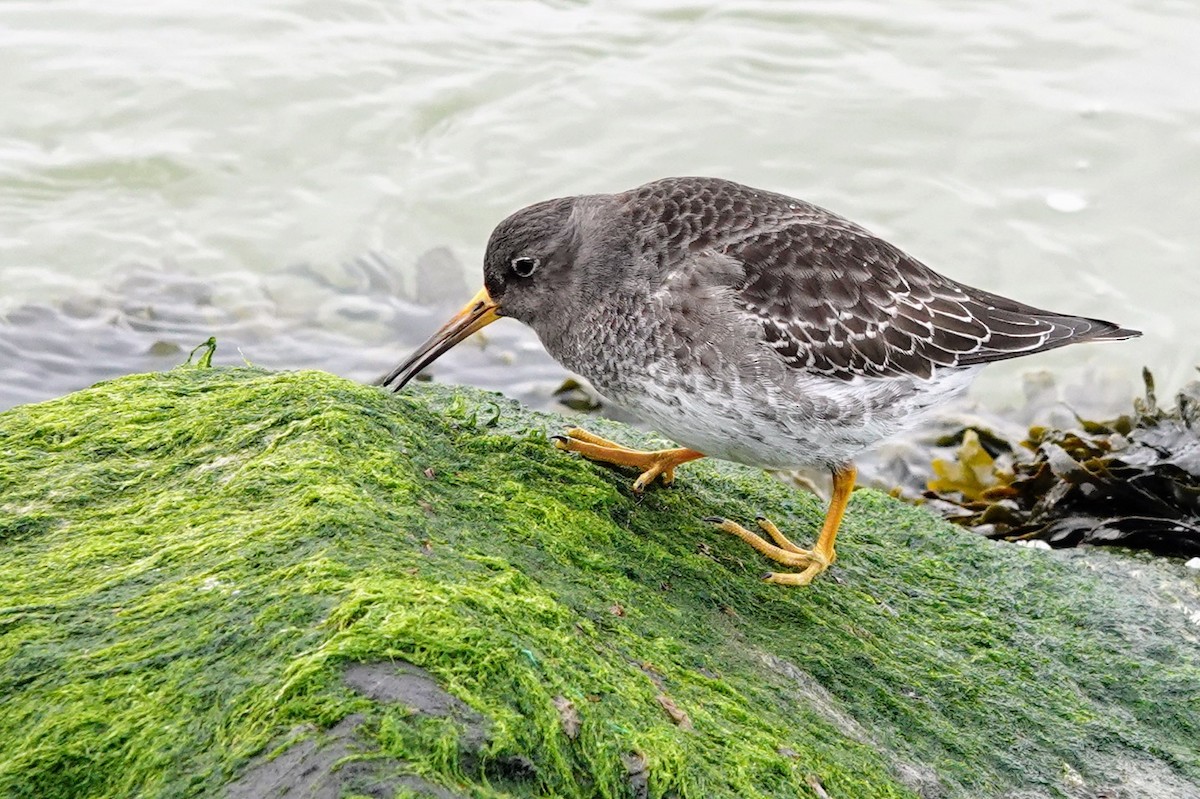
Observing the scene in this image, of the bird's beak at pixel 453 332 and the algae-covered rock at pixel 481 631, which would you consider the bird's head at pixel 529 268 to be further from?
the algae-covered rock at pixel 481 631

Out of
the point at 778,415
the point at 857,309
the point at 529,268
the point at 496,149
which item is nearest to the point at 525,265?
the point at 529,268

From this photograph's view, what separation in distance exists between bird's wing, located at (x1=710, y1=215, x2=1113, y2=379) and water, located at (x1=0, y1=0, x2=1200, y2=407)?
3.89 meters

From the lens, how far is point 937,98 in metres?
12.2

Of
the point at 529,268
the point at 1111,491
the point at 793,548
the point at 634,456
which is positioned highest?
the point at 529,268

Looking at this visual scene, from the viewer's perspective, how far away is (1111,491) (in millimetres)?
6559

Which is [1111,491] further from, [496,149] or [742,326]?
[496,149]

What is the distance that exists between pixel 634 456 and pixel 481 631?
2.21m

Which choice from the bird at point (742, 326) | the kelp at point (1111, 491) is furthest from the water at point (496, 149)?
the bird at point (742, 326)

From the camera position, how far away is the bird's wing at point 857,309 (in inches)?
205

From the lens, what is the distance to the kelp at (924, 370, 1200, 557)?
633 cm

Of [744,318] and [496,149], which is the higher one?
[744,318]

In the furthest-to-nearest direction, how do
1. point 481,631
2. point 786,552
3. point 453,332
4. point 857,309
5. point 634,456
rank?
point 453,332, point 857,309, point 634,456, point 786,552, point 481,631

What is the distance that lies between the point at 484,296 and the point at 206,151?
6362 millimetres

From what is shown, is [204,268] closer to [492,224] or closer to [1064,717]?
[492,224]
